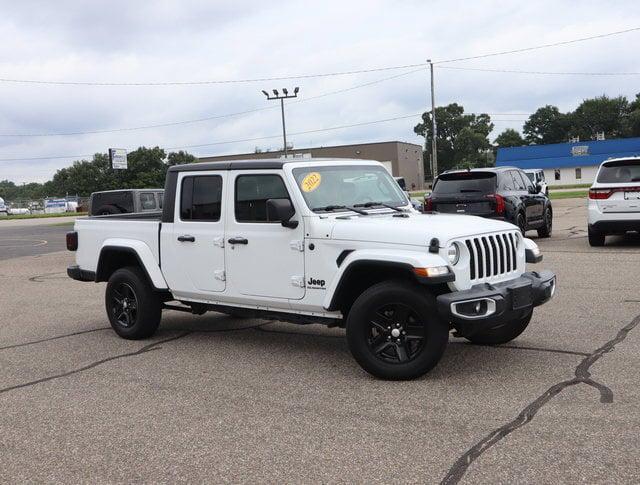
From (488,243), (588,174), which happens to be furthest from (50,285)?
(588,174)

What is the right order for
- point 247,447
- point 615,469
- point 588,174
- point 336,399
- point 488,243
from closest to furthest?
point 615,469, point 247,447, point 336,399, point 488,243, point 588,174

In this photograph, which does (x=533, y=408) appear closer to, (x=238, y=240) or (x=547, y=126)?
(x=238, y=240)

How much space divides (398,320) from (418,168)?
4394 inches

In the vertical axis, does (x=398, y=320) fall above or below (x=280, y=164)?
below

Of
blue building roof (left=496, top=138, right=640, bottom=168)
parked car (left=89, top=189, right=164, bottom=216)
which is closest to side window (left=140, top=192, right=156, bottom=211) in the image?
parked car (left=89, top=189, right=164, bottom=216)

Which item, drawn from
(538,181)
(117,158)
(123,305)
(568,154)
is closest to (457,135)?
(568,154)

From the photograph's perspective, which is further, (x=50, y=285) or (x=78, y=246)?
(x=50, y=285)

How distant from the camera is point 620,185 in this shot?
42.5 feet

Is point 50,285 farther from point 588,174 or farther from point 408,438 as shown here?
point 588,174

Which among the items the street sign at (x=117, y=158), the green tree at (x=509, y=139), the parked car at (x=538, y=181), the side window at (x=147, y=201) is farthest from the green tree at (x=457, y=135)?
the side window at (x=147, y=201)

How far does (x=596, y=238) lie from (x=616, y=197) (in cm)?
126

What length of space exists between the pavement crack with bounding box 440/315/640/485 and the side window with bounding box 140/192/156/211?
1563cm

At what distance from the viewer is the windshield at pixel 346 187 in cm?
612

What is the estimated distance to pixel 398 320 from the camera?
5.35 meters
